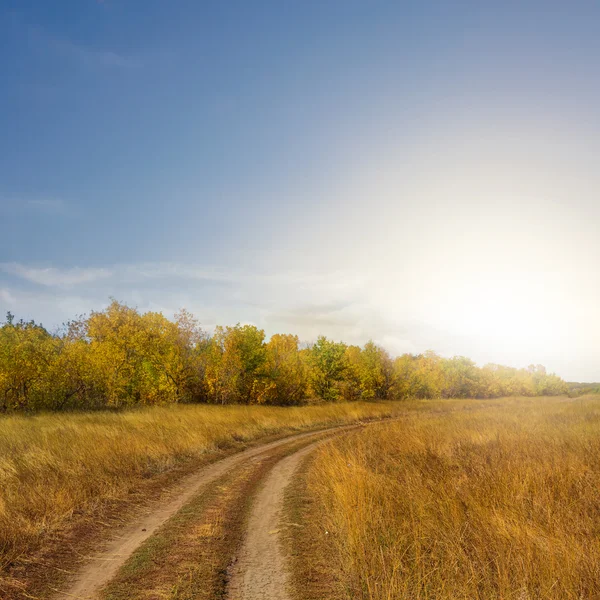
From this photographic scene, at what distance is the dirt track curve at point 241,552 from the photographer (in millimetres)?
5824

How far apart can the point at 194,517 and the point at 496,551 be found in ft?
20.9

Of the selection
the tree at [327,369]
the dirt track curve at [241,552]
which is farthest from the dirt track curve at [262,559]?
the tree at [327,369]

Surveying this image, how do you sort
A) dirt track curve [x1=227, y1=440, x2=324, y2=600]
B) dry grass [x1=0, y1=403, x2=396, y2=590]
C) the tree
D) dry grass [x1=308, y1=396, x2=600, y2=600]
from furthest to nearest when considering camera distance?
the tree → dry grass [x1=0, y1=403, x2=396, y2=590] → dirt track curve [x1=227, y1=440, x2=324, y2=600] → dry grass [x1=308, y1=396, x2=600, y2=600]

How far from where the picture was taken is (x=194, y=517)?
29.4 ft

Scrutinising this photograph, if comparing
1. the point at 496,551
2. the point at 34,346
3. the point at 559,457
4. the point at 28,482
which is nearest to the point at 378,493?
the point at 496,551

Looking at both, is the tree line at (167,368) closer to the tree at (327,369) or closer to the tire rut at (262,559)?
the tree at (327,369)

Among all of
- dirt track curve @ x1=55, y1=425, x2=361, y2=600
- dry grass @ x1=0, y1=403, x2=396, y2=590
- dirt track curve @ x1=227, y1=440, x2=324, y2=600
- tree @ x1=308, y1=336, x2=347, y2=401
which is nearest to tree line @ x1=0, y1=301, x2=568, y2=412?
tree @ x1=308, y1=336, x2=347, y2=401

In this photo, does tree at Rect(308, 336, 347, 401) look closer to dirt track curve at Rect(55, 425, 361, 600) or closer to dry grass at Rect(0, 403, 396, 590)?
dry grass at Rect(0, 403, 396, 590)

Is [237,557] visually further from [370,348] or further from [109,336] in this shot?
[370,348]

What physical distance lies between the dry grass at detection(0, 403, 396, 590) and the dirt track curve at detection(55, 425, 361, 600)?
1304mm

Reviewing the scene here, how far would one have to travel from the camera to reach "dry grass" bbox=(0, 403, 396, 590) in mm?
8227

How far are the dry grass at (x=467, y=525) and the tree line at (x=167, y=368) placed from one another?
24.6 meters

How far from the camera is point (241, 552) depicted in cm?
709

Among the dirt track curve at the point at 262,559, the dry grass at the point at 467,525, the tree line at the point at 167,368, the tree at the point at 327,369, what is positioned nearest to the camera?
the dry grass at the point at 467,525
